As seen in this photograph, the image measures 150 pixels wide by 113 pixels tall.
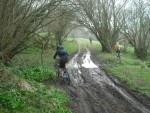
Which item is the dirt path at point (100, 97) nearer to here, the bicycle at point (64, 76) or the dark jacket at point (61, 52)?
the bicycle at point (64, 76)

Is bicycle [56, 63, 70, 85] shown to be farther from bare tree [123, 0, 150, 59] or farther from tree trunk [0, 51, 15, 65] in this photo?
bare tree [123, 0, 150, 59]

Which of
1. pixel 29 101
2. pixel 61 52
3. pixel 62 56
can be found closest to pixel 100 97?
pixel 62 56

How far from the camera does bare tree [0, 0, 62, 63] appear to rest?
15.5 m

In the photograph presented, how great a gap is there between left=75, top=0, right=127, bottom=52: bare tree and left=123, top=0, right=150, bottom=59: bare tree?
1.72 meters

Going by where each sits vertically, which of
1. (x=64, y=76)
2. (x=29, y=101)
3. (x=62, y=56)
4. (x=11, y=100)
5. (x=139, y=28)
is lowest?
(x=29, y=101)

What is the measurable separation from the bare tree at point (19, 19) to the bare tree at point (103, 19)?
25184mm

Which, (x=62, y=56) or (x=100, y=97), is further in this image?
(x=62, y=56)

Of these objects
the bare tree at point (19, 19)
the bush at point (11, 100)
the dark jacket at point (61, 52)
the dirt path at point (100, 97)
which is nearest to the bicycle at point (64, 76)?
the dirt path at point (100, 97)

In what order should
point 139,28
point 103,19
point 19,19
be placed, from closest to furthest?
point 19,19, point 139,28, point 103,19

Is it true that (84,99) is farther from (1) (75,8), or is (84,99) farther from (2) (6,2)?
(1) (75,8)

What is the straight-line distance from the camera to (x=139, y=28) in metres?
45.1

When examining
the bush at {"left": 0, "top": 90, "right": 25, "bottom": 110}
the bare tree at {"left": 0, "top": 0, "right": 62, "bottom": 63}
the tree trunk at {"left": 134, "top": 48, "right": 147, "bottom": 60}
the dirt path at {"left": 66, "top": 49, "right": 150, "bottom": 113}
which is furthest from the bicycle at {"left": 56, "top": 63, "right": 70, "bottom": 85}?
the tree trunk at {"left": 134, "top": 48, "right": 147, "bottom": 60}

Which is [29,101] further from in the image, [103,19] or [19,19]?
[103,19]

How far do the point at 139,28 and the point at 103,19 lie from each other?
5.11 m
